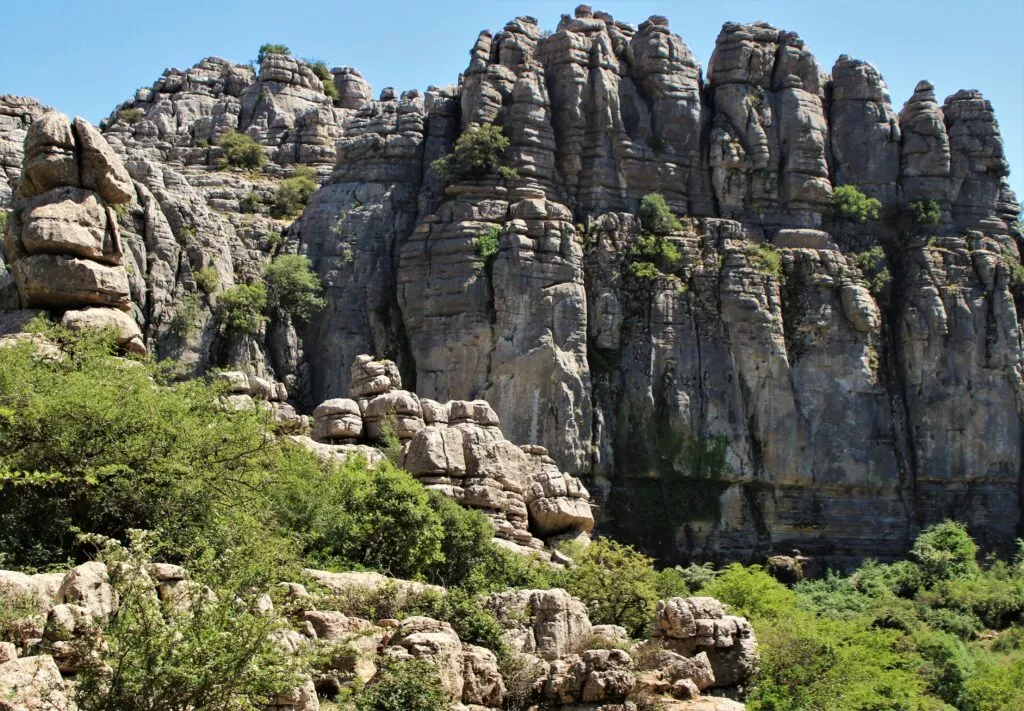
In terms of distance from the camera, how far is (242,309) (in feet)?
156

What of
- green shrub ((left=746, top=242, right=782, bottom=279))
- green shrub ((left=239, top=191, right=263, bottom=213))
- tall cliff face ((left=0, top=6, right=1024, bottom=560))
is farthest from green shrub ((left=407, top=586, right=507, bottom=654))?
green shrub ((left=239, top=191, right=263, bottom=213))

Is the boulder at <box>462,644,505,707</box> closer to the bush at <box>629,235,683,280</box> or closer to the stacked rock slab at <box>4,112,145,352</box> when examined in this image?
the stacked rock slab at <box>4,112,145,352</box>

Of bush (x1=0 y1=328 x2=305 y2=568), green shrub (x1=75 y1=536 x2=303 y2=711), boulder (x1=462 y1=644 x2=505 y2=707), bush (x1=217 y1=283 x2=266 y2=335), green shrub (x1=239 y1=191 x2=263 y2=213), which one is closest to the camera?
green shrub (x1=75 y1=536 x2=303 y2=711)

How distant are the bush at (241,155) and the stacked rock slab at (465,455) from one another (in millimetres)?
21457

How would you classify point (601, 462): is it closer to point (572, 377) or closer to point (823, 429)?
point (572, 377)

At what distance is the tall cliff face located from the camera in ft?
159

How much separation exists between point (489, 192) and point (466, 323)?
16.2 ft

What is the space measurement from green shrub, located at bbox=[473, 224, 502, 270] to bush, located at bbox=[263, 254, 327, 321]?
537 centimetres

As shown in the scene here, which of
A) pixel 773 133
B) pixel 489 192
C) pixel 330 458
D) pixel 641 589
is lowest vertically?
pixel 641 589

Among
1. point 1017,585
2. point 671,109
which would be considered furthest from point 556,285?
point 1017,585

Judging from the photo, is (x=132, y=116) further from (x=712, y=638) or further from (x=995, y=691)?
(x=712, y=638)

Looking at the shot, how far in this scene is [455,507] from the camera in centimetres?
3061

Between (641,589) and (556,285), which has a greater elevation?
(556,285)

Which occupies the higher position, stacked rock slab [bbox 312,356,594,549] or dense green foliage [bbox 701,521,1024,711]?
stacked rock slab [bbox 312,356,594,549]
